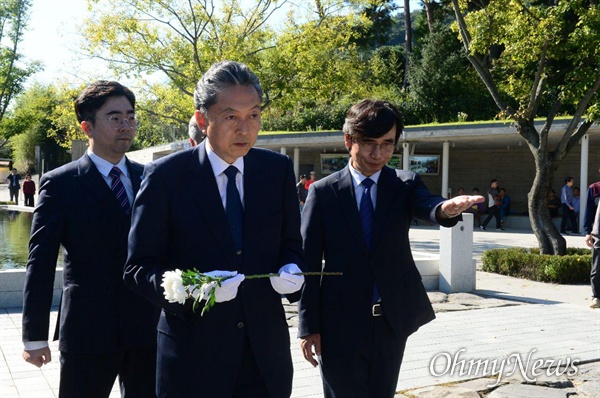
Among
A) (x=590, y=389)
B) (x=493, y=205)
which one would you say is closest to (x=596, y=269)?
(x=590, y=389)

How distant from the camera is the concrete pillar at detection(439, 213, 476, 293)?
1061 centimetres

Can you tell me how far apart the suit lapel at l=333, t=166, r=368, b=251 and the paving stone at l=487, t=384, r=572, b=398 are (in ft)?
8.38

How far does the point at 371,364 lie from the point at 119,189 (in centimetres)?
154

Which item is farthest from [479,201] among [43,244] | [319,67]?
[319,67]

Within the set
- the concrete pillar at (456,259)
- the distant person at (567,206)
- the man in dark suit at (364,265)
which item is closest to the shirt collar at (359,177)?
the man in dark suit at (364,265)

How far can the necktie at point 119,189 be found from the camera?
3.54 metres

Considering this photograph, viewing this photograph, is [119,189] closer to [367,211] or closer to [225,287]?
[367,211]

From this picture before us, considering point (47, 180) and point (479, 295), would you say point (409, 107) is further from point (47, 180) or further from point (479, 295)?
point (47, 180)

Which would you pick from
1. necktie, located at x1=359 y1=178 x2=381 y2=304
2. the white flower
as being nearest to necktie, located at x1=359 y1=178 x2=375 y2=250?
necktie, located at x1=359 y1=178 x2=381 y2=304

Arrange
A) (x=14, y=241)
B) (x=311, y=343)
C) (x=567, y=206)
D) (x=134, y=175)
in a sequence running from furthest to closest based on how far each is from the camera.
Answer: (x=567, y=206)
(x=14, y=241)
(x=134, y=175)
(x=311, y=343)

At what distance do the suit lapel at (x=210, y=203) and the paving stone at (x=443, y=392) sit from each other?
3.29 m

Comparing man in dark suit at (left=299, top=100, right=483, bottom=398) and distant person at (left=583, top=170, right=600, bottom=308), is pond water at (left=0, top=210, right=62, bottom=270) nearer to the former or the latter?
distant person at (left=583, top=170, right=600, bottom=308)

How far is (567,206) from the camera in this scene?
2350 cm

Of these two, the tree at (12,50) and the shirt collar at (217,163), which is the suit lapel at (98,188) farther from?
the tree at (12,50)
